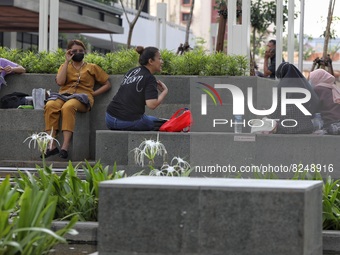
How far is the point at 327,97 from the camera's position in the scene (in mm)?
15117

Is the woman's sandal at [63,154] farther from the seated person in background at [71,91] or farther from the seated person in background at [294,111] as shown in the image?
the seated person in background at [294,111]

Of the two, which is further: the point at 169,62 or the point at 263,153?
the point at 169,62

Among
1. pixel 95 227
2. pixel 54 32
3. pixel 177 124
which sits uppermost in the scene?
pixel 54 32

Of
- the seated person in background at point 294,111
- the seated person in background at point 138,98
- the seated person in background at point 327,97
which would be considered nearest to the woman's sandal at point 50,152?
the seated person in background at point 138,98

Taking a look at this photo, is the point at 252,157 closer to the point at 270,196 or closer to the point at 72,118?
the point at 72,118

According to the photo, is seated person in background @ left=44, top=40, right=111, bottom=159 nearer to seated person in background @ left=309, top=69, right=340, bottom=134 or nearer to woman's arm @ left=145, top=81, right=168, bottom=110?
woman's arm @ left=145, top=81, right=168, bottom=110

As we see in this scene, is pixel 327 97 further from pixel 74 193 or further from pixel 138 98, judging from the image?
pixel 74 193

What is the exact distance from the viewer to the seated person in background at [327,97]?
14875 mm

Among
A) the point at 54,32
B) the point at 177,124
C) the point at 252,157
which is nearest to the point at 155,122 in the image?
the point at 177,124

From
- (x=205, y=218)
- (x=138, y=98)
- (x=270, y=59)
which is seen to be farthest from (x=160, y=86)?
(x=205, y=218)

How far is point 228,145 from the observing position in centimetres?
1416

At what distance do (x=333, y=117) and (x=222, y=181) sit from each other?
312 inches

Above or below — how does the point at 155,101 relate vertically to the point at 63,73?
below

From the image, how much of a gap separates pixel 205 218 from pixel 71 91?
34.7ft
